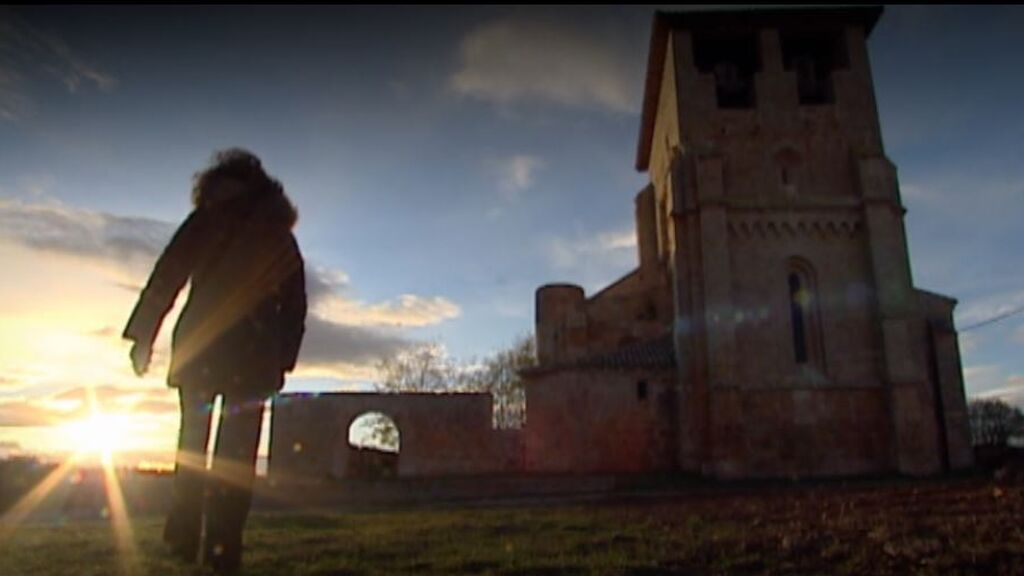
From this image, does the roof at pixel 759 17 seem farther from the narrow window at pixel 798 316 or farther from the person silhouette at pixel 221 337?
the person silhouette at pixel 221 337

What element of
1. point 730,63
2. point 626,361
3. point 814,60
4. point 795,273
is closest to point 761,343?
point 795,273

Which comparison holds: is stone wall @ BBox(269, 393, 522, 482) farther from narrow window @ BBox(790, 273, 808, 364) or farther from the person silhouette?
the person silhouette

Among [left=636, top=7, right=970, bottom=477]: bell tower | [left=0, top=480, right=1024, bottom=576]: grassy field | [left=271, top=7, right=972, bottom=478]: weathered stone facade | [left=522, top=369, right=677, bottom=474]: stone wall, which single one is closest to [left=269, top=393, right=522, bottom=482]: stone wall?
[left=271, top=7, right=972, bottom=478]: weathered stone facade

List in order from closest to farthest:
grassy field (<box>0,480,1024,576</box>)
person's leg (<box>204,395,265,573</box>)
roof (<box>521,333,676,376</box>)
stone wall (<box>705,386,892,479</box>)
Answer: person's leg (<box>204,395,265,573</box>) → grassy field (<box>0,480,1024,576</box>) → stone wall (<box>705,386,892,479</box>) → roof (<box>521,333,676,376</box>)

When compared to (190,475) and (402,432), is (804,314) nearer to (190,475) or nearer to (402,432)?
(402,432)

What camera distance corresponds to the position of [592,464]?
2136 cm

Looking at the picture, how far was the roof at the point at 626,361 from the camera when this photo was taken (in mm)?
21984

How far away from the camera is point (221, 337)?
375 cm

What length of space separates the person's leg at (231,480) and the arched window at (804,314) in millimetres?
20326

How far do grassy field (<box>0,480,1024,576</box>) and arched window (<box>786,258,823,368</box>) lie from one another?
44.9 ft

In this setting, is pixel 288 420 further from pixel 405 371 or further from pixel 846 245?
pixel 405 371

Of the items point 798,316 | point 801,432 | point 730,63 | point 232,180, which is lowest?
point 801,432

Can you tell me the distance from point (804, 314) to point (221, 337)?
21.1 m

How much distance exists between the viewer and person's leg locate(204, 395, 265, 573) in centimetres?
360
